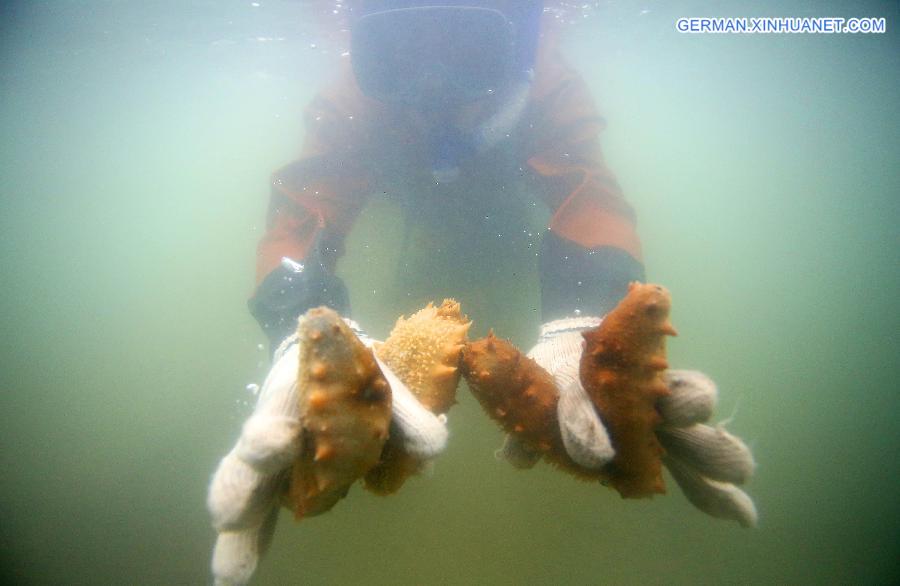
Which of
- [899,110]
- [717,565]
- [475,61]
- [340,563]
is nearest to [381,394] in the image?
[340,563]

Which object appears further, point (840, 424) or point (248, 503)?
point (840, 424)

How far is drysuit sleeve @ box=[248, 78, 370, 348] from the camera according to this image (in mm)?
2729

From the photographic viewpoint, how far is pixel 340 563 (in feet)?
11.8

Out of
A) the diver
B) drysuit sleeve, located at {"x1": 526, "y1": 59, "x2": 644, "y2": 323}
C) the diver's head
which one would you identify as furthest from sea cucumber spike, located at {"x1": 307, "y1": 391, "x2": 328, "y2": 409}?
the diver's head

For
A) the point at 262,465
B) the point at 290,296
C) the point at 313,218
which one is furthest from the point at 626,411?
the point at 313,218

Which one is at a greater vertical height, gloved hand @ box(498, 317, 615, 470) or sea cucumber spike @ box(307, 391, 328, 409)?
sea cucumber spike @ box(307, 391, 328, 409)

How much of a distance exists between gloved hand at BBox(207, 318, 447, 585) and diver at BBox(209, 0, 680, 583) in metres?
0.66

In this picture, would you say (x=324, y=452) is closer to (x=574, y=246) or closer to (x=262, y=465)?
(x=262, y=465)

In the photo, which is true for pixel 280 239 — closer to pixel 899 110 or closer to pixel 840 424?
pixel 840 424

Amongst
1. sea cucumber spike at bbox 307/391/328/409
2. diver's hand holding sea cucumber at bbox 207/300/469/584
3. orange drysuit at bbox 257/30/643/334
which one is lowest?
diver's hand holding sea cucumber at bbox 207/300/469/584

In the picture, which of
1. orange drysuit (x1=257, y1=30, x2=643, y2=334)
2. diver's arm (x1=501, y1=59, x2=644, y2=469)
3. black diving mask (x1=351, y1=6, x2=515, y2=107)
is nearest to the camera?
diver's arm (x1=501, y1=59, x2=644, y2=469)

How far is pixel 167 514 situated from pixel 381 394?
525 centimetres

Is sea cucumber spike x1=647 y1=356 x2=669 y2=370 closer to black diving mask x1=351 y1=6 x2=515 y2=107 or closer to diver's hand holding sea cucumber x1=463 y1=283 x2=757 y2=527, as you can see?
diver's hand holding sea cucumber x1=463 y1=283 x2=757 y2=527

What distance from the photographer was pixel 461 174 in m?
4.59
